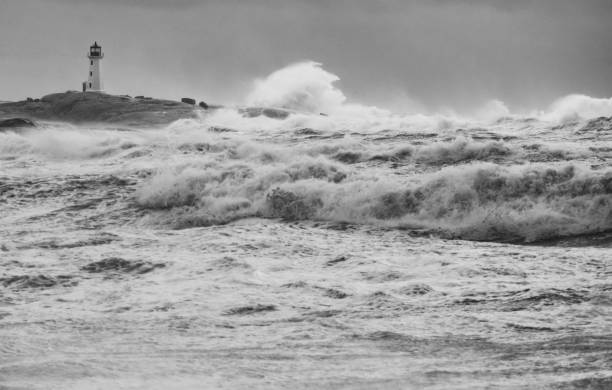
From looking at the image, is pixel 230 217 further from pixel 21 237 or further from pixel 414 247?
pixel 414 247

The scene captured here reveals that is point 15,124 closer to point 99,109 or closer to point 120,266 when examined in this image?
point 99,109

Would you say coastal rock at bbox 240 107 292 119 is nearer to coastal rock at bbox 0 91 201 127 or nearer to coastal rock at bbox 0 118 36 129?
coastal rock at bbox 0 91 201 127

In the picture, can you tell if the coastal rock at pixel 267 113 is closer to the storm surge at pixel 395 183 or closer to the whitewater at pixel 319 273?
the storm surge at pixel 395 183

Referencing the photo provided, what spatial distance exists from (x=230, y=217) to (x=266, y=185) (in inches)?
66.1

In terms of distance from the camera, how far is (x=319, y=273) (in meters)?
8.85

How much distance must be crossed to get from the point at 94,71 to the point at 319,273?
73874 mm

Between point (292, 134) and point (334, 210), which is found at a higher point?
point (292, 134)

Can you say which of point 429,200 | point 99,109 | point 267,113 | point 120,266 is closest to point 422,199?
point 429,200

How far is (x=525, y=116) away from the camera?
3180 cm

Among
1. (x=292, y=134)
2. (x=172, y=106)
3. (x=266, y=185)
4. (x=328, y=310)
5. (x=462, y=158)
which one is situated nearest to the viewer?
(x=328, y=310)

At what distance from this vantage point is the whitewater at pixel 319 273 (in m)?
5.55

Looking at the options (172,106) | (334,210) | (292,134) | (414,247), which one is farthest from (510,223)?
(172,106)

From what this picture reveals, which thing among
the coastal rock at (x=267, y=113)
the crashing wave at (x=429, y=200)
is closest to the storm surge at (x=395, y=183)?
the crashing wave at (x=429, y=200)

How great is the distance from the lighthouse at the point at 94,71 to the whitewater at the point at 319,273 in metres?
61.3
